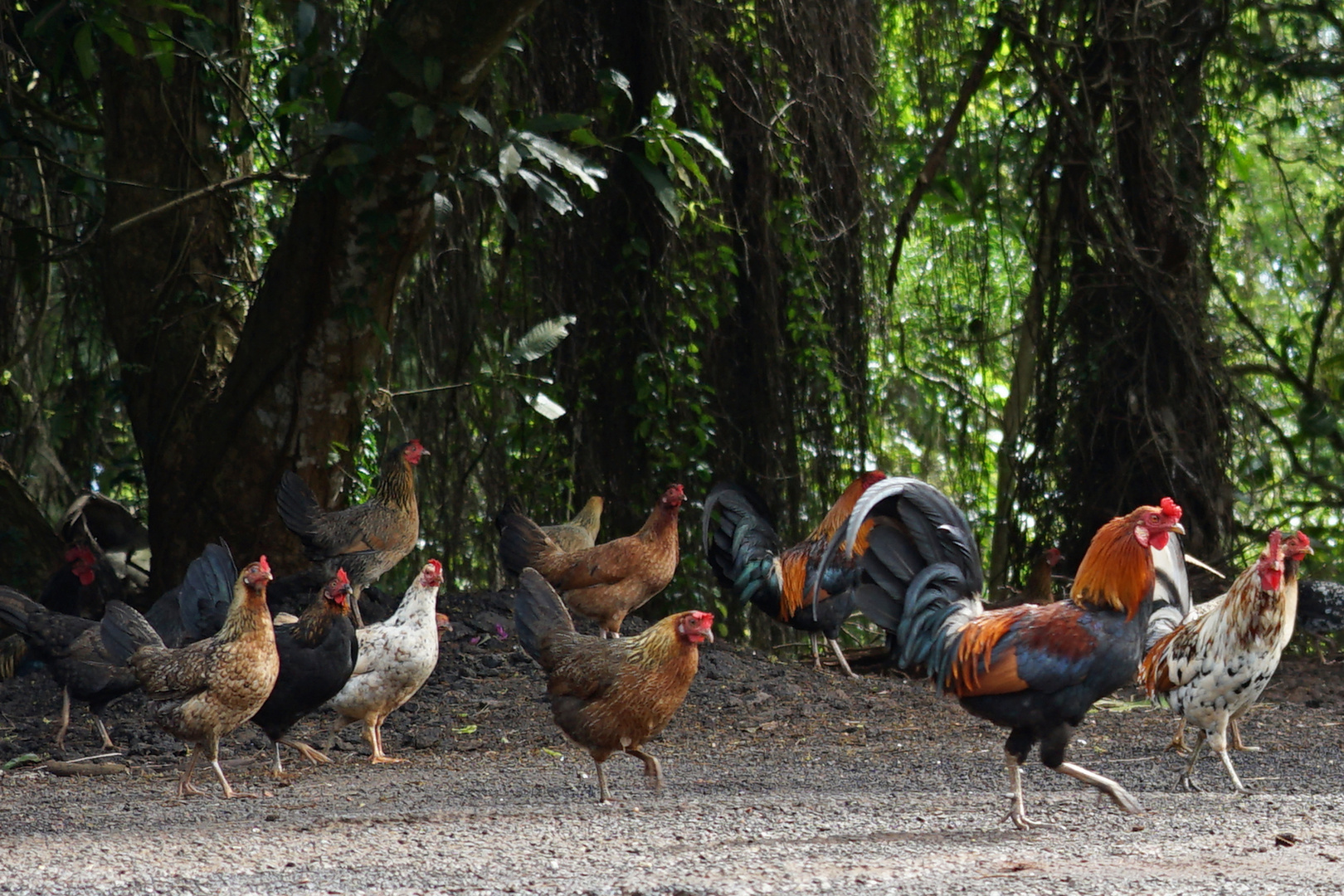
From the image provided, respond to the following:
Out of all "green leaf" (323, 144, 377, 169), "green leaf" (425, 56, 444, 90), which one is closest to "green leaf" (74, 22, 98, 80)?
"green leaf" (323, 144, 377, 169)

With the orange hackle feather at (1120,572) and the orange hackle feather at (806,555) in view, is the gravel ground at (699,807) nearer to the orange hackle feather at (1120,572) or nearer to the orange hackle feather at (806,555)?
the orange hackle feather at (806,555)

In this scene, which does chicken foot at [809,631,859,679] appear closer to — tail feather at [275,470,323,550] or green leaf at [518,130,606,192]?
tail feather at [275,470,323,550]

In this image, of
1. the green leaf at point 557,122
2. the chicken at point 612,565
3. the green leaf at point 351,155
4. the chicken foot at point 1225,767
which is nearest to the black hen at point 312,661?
the chicken at point 612,565

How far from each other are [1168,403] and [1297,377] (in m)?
1.69

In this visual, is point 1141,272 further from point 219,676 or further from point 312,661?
point 219,676

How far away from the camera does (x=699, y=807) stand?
4980 mm

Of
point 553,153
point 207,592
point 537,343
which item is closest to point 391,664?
point 207,592

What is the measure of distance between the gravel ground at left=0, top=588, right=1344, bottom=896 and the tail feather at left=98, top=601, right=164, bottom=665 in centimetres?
62

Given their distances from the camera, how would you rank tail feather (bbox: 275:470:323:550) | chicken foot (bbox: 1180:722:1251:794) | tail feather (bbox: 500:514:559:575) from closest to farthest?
chicken foot (bbox: 1180:722:1251:794) < tail feather (bbox: 275:470:323:550) < tail feather (bbox: 500:514:559:575)

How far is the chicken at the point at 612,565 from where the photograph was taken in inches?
307

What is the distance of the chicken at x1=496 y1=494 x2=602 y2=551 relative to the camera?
8.25 m

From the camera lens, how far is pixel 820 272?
8.91 meters

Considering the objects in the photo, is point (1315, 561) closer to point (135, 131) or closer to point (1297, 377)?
point (1297, 377)

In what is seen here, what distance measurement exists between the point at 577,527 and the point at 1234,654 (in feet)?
14.1
